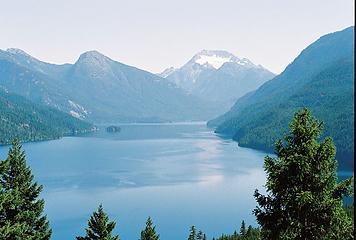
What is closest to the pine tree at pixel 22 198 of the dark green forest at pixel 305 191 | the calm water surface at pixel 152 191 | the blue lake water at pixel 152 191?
the dark green forest at pixel 305 191

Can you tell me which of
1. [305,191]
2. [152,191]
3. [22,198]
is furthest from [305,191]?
[152,191]

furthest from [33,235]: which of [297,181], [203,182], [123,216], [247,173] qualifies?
[247,173]

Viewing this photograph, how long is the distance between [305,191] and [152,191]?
361ft

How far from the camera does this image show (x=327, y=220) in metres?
13.3

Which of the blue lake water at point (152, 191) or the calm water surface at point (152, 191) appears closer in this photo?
the blue lake water at point (152, 191)

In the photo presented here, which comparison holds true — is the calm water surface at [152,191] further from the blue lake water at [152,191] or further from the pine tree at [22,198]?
the pine tree at [22,198]

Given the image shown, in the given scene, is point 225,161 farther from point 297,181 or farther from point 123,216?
point 297,181

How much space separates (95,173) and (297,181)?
14808cm

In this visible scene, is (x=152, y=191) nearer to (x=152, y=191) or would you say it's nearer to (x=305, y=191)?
(x=152, y=191)

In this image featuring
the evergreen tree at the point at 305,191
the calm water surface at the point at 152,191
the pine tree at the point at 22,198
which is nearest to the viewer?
the evergreen tree at the point at 305,191

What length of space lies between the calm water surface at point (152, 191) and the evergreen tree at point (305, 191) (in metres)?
72.2

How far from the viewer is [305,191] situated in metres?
13.2

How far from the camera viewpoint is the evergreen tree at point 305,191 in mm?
13281

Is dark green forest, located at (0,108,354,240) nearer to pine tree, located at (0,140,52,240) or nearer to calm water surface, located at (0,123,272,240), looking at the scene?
pine tree, located at (0,140,52,240)
